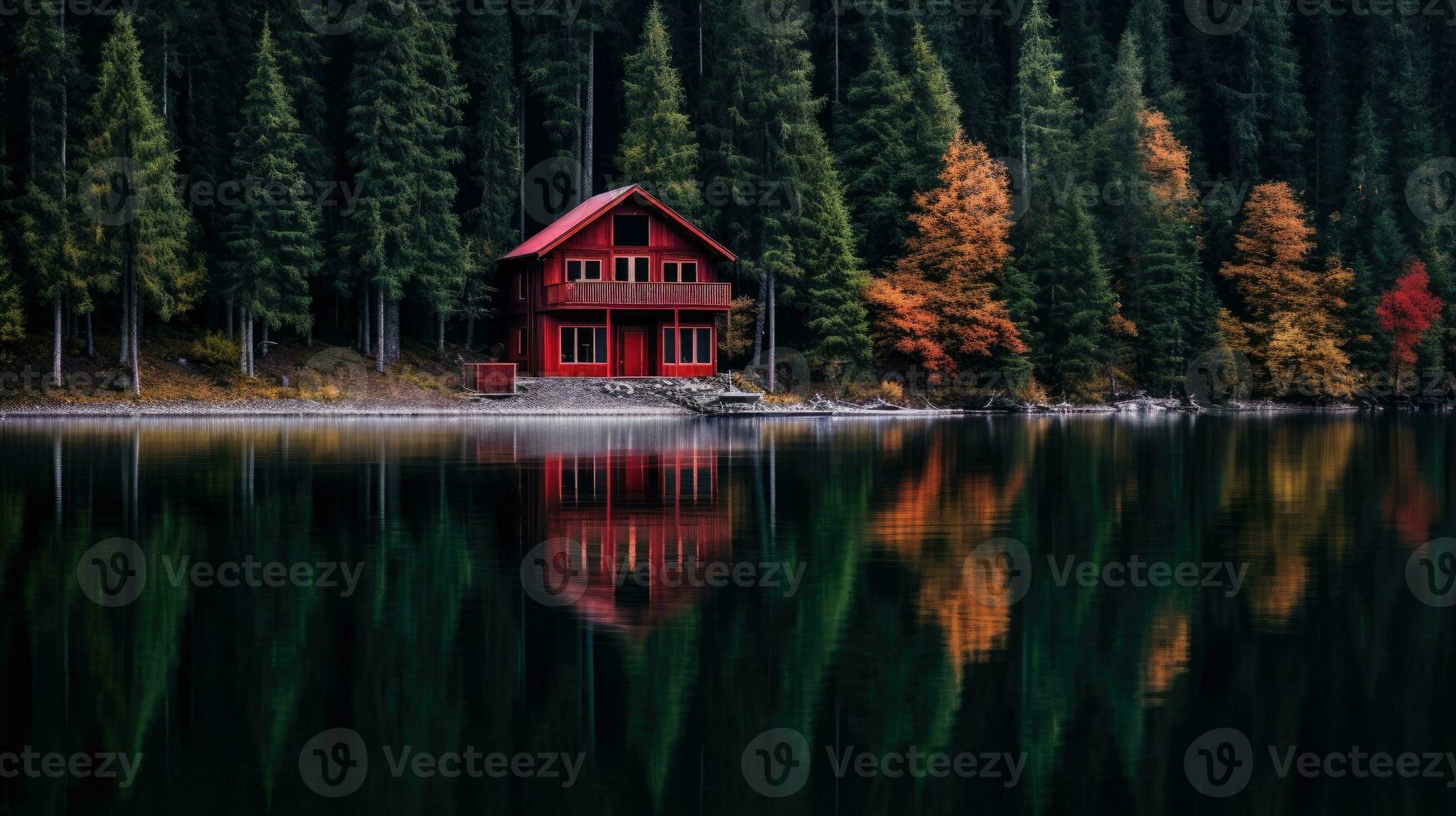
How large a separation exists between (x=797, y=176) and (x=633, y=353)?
10939 millimetres

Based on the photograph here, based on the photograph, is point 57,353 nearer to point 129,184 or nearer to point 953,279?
point 129,184

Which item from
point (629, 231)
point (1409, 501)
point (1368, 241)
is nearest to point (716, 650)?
point (1409, 501)

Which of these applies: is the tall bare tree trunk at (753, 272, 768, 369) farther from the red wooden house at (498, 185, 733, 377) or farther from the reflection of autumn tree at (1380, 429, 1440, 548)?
the reflection of autumn tree at (1380, 429, 1440, 548)

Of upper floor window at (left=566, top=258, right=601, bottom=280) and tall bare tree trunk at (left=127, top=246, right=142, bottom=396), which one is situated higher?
upper floor window at (left=566, top=258, right=601, bottom=280)

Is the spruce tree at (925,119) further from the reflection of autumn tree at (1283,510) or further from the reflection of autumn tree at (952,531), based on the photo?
the reflection of autumn tree at (952,531)

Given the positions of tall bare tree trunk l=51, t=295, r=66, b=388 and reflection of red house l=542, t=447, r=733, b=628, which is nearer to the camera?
reflection of red house l=542, t=447, r=733, b=628

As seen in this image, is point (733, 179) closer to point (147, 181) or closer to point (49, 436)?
point (147, 181)

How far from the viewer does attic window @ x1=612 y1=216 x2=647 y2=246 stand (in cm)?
6769

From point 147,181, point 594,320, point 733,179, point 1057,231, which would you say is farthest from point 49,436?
point 1057,231

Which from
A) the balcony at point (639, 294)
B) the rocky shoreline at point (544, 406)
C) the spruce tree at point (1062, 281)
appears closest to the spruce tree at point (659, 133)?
the balcony at point (639, 294)

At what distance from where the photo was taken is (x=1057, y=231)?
7312cm

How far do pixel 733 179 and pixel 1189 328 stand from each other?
25.7 metres

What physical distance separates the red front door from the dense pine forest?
4.25 m

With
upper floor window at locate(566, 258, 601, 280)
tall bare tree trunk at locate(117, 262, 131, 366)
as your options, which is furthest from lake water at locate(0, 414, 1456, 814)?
upper floor window at locate(566, 258, 601, 280)
